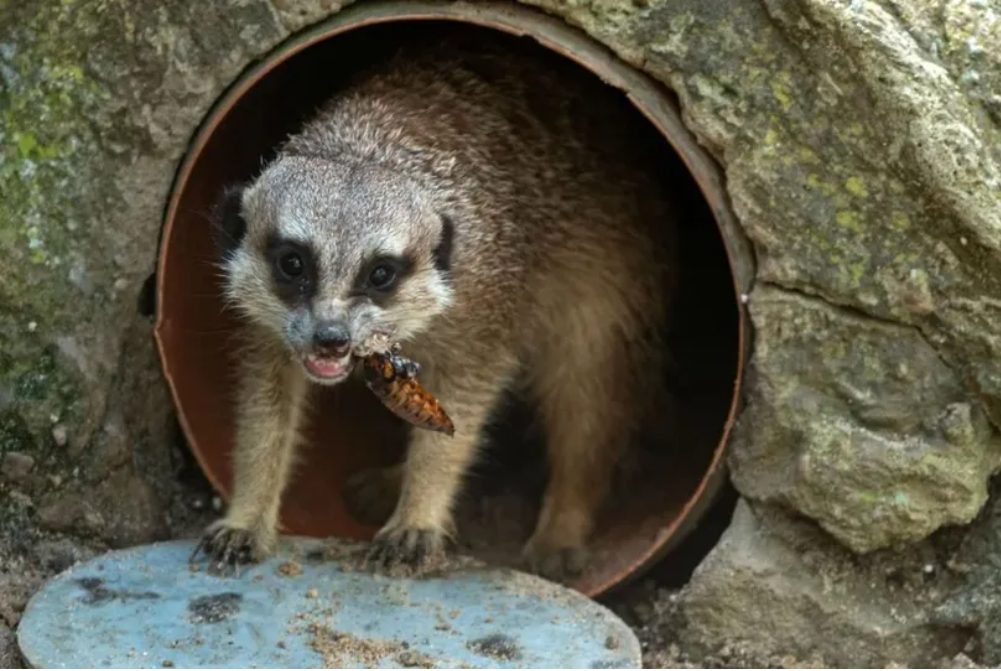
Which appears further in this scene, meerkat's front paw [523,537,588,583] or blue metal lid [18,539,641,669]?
meerkat's front paw [523,537,588,583]

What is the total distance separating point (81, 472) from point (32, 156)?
83 centimetres

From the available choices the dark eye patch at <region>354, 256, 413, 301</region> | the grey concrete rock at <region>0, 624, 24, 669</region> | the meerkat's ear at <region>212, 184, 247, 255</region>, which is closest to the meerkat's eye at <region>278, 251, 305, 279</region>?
the dark eye patch at <region>354, 256, 413, 301</region>

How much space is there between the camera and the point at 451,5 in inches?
138

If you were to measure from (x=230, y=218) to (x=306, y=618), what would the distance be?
3.31 ft

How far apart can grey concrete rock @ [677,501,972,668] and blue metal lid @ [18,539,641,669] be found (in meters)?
0.36

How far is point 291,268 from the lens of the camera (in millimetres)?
3277

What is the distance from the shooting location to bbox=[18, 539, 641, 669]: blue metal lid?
3.06 meters

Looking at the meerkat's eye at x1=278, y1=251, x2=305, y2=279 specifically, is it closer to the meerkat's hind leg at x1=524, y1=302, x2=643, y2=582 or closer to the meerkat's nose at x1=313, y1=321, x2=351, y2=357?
the meerkat's nose at x1=313, y1=321, x2=351, y2=357

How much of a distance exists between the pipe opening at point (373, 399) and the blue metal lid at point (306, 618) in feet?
1.50

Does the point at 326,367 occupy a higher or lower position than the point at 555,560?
higher

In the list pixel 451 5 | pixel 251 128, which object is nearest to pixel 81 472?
pixel 251 128

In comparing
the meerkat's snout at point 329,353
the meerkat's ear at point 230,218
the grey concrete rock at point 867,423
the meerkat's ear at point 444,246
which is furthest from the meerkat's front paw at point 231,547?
the grey concrete rock at point 867,423

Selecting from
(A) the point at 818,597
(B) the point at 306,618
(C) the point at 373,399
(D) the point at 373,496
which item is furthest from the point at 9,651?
(A) the point at 818,597

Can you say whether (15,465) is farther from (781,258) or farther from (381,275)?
(781,258)
